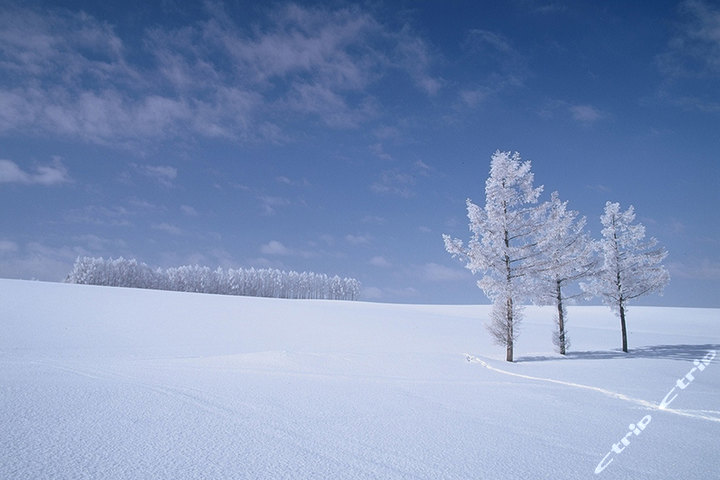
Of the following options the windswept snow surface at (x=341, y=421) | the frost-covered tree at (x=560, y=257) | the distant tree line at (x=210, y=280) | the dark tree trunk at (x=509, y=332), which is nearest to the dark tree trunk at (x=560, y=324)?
the frost-covered tree at (x=560, y=257)

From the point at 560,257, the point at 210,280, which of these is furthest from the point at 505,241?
the point at 210,280

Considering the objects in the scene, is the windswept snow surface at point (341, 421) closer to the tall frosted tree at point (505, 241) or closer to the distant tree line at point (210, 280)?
the tall frosted tree at point (505, 241)

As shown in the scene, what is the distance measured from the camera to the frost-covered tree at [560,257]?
59.7ft

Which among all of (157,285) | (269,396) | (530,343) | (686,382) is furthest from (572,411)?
(157,285)

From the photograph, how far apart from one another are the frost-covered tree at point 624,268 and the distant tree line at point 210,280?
4453 inches

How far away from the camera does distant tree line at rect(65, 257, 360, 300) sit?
105562 mm

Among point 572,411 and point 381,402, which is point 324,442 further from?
point 572,411

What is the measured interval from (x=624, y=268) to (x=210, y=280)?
116344mm

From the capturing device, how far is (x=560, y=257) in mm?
19766

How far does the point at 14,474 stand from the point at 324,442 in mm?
2715

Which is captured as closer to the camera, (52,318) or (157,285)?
Answer: (52,318)

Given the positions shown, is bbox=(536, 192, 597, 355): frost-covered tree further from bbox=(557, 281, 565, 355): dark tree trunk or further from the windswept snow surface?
the windswept snow surface

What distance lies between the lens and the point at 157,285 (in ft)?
379

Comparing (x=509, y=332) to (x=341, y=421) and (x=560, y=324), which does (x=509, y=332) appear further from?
(x=341, y=421)
